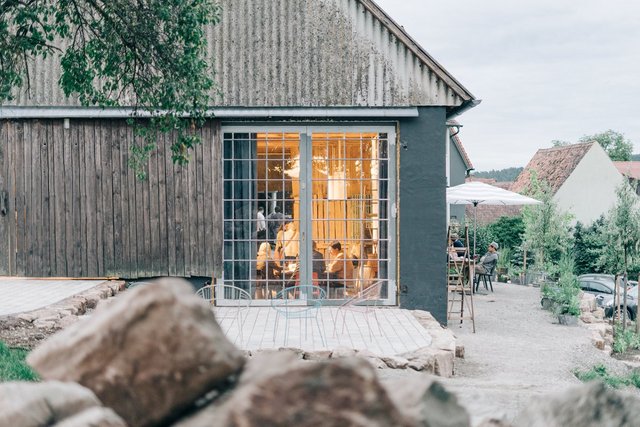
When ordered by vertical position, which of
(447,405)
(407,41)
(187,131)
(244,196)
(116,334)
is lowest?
(447,405)

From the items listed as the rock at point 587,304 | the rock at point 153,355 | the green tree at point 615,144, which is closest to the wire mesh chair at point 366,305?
the rock at point 587,304

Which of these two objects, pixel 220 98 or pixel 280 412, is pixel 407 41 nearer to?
pixel 220 98

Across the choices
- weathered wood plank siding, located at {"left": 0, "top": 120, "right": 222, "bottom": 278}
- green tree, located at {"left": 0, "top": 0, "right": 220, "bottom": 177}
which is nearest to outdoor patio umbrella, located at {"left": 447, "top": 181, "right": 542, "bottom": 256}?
weathered wood plank siding, located at {"left": 0, "top": 120, "right": 222, "bottom": 278}

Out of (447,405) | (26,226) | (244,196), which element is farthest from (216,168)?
(447,405)

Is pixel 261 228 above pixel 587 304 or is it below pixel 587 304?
above

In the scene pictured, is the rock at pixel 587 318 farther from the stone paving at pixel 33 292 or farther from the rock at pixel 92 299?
the rock at pixel 92 299

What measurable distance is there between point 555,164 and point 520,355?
34.6 meters

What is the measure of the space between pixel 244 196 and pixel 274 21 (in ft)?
10.2

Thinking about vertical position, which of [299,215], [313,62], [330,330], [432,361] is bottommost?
[432,361]

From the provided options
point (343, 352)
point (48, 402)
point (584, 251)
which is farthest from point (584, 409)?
point (584, 251)

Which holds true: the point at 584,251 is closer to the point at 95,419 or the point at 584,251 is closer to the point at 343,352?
the point at 343,352

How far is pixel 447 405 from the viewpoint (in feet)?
12.1

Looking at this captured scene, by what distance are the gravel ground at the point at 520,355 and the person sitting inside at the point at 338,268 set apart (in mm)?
2218

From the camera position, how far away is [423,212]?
13.7m
